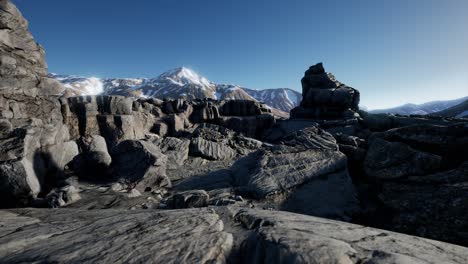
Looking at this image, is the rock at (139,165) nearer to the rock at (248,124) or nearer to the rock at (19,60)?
the rock at (19,60)

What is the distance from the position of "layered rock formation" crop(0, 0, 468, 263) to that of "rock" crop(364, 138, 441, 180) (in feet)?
0.22

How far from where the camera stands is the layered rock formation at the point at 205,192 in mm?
4824

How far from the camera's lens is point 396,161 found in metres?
12.3

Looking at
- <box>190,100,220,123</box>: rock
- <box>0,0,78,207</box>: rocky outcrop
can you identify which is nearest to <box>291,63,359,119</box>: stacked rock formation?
<box>190,100,220,123</box>: rock

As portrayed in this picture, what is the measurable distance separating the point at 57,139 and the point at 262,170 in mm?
14430

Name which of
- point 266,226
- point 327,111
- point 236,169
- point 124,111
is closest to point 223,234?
point 266,226

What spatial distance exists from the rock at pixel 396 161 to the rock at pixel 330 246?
7.43m

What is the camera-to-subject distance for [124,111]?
29.4 meters

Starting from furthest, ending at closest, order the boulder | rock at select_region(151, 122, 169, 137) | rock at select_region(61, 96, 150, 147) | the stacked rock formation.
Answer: the stacked rock formation, rock at select_region(151, 122, 169, 137), rock at select_region(61, 96, 150, 147), the boulder

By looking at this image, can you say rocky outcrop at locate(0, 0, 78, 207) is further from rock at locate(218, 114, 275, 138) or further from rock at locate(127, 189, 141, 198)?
rock at locate(218, 114, 275, 138)

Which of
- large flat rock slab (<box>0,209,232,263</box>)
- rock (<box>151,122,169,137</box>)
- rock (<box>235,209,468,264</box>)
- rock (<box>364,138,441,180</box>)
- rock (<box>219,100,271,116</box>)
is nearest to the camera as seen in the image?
rock (<box>235,209,468,264</box>)

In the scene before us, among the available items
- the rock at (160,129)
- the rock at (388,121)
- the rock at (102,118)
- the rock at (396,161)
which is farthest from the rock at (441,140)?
the rock at (160,129)

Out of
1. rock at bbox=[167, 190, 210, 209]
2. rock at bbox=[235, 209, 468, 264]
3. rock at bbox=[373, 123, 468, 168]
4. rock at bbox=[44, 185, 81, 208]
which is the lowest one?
rock at bbox=[167, 190, 210, 209]

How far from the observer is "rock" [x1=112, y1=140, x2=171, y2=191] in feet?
52.3
